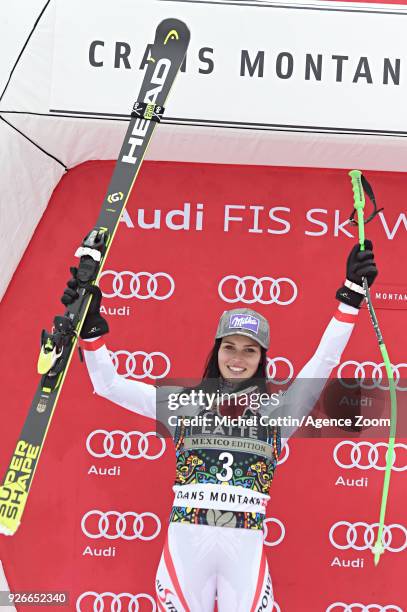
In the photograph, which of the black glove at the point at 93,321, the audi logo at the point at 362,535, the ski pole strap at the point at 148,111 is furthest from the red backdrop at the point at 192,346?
the black glove at the point at 93,321

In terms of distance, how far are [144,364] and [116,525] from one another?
0.62 metres

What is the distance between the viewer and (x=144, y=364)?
3223mm

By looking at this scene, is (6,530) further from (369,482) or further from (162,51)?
(162,51)

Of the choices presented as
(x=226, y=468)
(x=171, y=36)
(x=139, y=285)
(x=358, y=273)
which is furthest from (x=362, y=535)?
(x=171, y=36)

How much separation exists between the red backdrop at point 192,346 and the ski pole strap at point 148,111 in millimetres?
475

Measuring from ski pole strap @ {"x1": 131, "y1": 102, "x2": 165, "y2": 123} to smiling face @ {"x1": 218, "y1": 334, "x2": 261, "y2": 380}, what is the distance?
760 mm

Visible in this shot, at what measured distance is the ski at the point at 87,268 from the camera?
2.52m

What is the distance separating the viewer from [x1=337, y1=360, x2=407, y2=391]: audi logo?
3.21m

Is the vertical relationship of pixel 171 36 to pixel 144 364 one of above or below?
above

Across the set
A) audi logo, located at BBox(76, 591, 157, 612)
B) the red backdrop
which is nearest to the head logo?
the red backdrop

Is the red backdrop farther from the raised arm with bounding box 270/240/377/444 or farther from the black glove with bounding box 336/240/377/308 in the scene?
the black glove with bounding box 336/240/377/308

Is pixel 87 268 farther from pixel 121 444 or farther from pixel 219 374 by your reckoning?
pixel 121 444

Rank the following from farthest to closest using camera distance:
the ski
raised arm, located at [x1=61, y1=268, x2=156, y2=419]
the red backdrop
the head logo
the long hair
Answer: the red backdrop → the head logo → the long hair → raised arm, located at [x1=61, y1=268, x2=156, y2=419] → the ski

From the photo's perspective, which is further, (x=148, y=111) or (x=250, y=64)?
(x=250, y=64)
